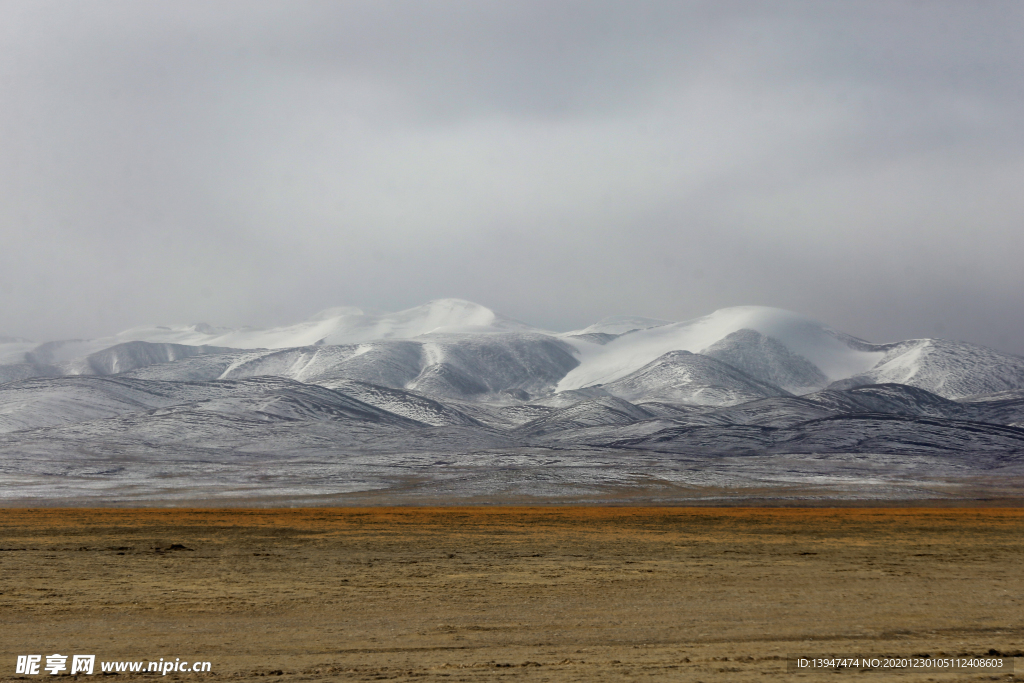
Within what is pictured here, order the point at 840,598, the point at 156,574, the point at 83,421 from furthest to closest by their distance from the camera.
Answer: the point at 83,421 → the point at 156,574 → the point at 840,598

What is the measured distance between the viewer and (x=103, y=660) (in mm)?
12727

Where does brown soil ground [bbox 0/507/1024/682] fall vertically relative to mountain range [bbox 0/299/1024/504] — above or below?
above

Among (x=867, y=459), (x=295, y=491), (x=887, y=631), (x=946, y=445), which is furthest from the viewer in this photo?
(x=946, y=445)

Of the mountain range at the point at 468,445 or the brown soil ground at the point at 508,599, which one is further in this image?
the mountain range at the point at 468,445

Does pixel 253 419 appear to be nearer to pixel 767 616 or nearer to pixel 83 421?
pixel 83 421

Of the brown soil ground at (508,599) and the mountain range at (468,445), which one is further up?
the brown soil ground at (508,599)

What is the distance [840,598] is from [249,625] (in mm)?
12109

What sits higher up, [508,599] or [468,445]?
[508,599]

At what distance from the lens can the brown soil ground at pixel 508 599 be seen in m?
13.0

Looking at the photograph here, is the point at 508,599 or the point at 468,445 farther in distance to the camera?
the point at 468,445

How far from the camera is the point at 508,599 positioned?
17.9 metres

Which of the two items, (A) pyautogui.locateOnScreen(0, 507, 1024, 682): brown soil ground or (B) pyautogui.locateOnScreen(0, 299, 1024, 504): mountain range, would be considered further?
(B) pyautogui.locateOnScreen(0, 299, 1024, 504): mountain range

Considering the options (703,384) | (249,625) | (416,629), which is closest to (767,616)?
(416,629)

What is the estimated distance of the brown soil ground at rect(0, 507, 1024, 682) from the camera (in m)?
13.0
